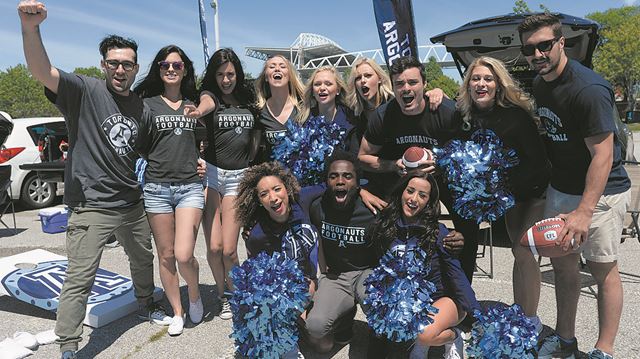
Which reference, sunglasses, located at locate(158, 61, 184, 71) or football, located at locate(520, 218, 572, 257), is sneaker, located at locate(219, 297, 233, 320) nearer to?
sunglasses, located at locate(158, 61, 184, 71)

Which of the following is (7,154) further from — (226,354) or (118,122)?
(226,354)

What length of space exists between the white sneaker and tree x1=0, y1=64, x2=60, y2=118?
49.8 metres

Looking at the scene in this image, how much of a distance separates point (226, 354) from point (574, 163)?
99.1 inches

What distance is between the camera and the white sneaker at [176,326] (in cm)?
336

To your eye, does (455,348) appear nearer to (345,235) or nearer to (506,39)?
(345,235)

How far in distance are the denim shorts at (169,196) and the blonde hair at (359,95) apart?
1385 mm

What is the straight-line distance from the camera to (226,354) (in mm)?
3092

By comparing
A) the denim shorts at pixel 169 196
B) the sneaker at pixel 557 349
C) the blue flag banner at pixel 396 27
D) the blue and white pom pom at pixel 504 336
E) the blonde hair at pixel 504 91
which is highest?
the blue flag banner at pixel 396 27

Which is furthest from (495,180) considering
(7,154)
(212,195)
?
(7,154)

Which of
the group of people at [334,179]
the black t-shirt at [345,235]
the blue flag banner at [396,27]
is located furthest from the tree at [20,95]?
the black t-shirt at [345,235]

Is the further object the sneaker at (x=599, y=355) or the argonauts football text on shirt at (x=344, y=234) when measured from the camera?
the argonauts football text on shirt at (x=344, y=234)

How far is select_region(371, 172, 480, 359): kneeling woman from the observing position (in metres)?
2.74

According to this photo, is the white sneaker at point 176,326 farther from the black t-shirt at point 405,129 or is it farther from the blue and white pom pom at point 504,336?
the blue and white pom pom at point 504,336

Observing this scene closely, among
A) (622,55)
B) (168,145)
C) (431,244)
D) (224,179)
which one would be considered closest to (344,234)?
(431,244)
